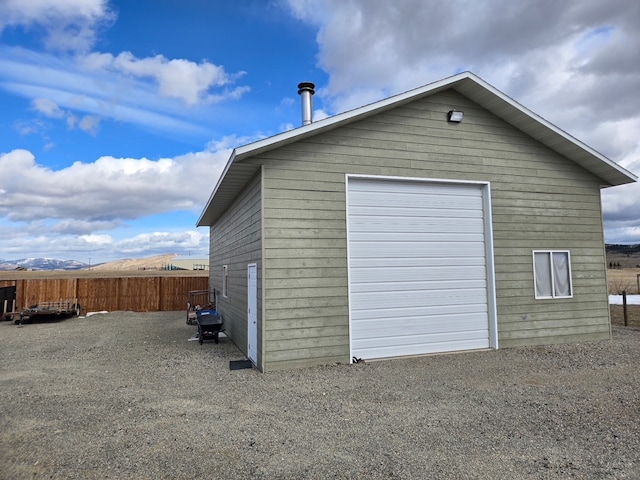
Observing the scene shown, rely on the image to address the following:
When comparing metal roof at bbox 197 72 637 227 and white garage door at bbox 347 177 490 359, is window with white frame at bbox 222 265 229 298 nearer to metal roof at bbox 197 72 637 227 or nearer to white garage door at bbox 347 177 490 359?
metal roof at bbox 197 72 637 227

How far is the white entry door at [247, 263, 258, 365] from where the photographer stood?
25.0ft

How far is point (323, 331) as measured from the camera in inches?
286

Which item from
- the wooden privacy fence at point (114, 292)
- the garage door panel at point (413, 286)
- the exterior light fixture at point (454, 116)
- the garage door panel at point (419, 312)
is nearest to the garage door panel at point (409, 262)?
the garage door panel at point (413, 286)

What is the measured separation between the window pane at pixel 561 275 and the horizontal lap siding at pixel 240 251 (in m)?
6.82

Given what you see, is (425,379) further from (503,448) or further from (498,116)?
(498,116)

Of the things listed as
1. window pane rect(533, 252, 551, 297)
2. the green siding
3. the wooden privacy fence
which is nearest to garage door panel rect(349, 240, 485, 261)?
the green siding

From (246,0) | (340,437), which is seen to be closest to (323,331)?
(340,437)

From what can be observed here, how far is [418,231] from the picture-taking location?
27.2 feet

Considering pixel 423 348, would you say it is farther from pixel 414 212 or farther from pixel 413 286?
pixel 414 212

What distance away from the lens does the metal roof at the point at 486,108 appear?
7082 mm

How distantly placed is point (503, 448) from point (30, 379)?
24.3 ft

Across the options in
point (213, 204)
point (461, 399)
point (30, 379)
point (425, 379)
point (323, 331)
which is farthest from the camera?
Answer: point (213, 204)

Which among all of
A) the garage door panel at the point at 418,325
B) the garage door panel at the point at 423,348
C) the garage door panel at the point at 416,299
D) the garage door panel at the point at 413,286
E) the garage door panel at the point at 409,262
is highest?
the garage door panel at the point at 409,262

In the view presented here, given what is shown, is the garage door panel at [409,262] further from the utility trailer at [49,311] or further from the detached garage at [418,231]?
the utility trailer at [49,311]
